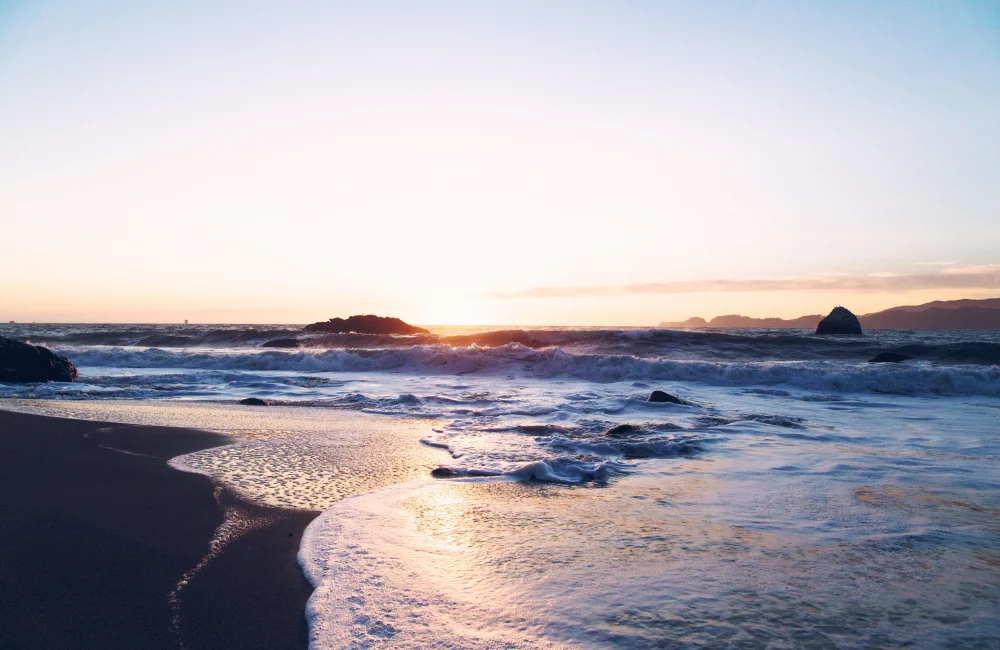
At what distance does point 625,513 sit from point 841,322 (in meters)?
44.7

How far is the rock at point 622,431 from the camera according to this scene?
7.03 m

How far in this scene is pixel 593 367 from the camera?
17.6m

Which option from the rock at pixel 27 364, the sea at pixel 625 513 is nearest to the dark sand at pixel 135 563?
the sea at pixel 625 513

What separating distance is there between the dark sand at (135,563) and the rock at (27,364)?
1040 centimetres

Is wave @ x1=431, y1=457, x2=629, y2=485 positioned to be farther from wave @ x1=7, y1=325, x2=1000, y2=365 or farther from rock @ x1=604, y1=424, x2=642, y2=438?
wave @ x1=7, y1=325, x2=1000, y2=365

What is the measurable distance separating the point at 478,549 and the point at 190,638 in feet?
4.80

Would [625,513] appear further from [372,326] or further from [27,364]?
[372,326]

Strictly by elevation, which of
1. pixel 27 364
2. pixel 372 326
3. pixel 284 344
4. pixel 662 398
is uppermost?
pixel 372 326

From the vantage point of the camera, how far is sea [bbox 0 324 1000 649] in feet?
8.07

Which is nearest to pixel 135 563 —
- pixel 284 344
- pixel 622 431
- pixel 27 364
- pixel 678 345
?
pixel 622 431

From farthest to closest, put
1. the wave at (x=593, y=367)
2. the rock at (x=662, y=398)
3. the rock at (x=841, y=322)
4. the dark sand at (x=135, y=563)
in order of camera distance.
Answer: the rock at (x=841, y=322) < the wave at (x=593, y=367) < the rock at (x=662, y=398) < the dark sand at (x=135, y=563)

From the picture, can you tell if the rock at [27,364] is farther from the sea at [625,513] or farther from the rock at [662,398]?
the rock at [662,398]

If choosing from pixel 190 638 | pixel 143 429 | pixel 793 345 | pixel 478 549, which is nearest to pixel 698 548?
pixel 478 549

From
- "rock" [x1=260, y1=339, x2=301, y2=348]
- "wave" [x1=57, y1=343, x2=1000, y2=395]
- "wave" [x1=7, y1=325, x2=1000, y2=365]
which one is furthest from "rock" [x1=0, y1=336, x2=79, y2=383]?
"rock" [x1=260, y1=339, x2=301, y2=348]
